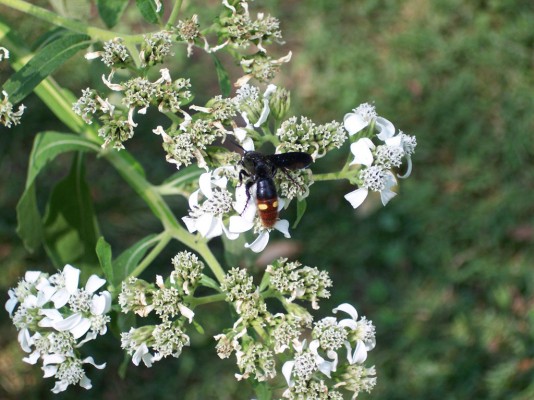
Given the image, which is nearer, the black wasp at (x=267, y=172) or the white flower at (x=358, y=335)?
the black wasp at (x=267, y=172)

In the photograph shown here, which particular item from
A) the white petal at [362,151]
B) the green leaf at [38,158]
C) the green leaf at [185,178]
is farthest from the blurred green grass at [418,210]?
the white petal at [362,151]

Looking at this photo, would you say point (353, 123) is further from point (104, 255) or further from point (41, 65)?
point (41, 65)

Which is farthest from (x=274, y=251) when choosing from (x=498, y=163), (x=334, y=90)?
(x=498, y=163)

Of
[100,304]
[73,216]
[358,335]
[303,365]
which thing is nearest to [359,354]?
[358,335]

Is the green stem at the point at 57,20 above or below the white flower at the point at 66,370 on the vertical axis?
above

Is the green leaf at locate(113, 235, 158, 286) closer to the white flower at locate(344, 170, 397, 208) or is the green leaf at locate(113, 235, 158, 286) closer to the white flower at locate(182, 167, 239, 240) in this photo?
the white flower at locate(182, 167, 239, 240)

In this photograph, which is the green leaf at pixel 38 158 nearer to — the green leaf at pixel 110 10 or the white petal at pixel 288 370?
the green leaf at pixel 110 10

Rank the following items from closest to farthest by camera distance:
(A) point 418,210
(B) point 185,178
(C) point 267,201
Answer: (C) point 267,201
(B) point 185,178
(A) point 418,210
